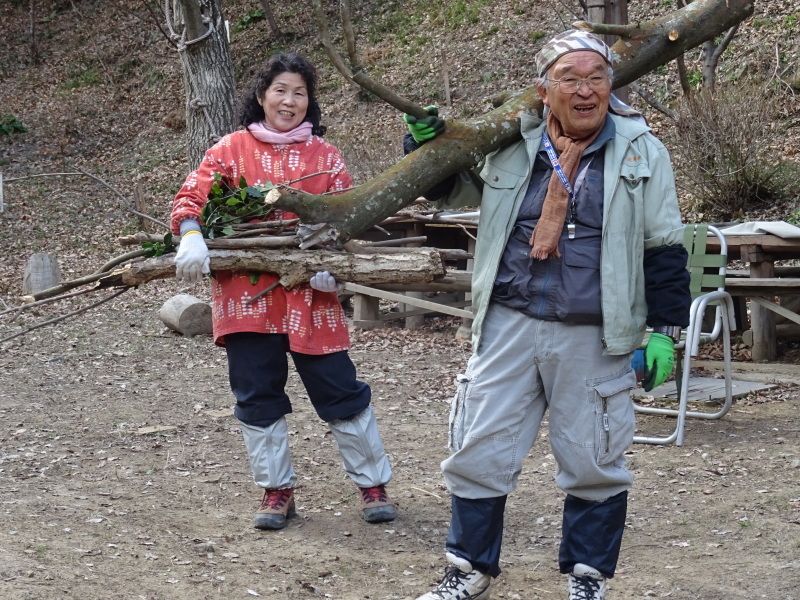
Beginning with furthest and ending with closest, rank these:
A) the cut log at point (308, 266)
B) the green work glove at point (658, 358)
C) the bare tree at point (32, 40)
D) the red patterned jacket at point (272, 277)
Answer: the bare tree at point (32, 40) < the red patterned jacket at point (272, 277) < the cut log at point (308, 266) < the green work glove at point (658, 358)

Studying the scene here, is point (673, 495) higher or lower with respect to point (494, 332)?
lower

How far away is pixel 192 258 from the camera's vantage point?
3564mm

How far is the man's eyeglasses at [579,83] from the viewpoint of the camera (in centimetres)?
292

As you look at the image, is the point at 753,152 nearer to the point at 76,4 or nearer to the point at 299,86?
the point at 299,86

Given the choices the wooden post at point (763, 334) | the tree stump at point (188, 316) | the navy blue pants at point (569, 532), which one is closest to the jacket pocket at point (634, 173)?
the navy blue pants at point (569, 532)

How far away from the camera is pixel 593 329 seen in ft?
9.74

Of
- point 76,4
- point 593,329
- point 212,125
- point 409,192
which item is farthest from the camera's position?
point 76,4

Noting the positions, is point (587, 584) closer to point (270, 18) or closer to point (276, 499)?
point (276, 499)

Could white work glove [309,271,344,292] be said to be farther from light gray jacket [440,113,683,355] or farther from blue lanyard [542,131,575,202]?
blue lanyard [542,131,575,202]

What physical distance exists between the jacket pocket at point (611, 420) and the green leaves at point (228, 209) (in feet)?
5.12

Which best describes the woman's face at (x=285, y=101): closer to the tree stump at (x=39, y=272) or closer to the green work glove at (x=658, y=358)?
the green work glove at (x=658, y=358)

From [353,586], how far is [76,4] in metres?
25.3

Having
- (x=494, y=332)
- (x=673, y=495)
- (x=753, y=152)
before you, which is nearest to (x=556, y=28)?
(x=753, y=152)

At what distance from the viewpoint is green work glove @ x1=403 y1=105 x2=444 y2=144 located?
130 inches
